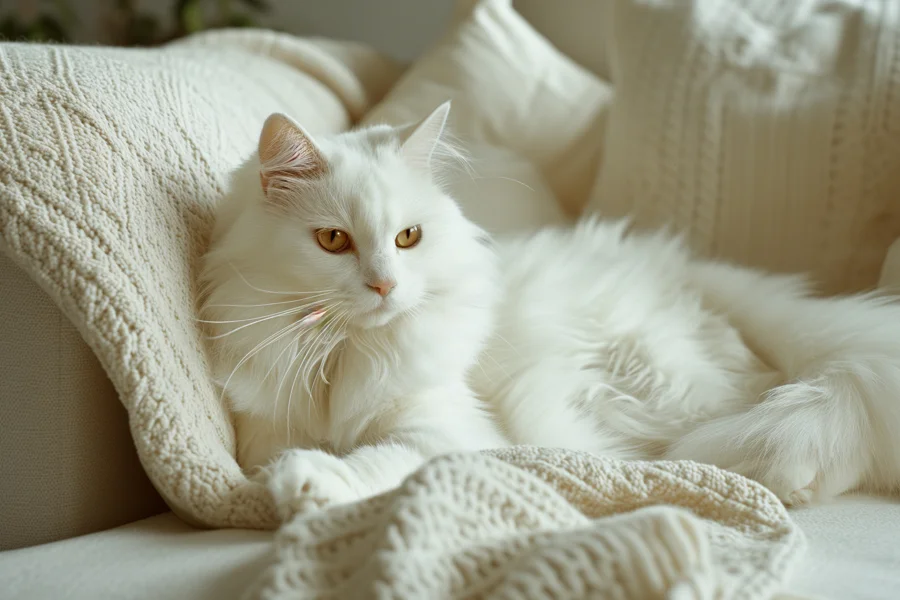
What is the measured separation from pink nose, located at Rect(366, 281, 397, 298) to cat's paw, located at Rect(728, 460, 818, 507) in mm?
540

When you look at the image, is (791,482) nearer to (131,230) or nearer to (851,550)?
(851,550)

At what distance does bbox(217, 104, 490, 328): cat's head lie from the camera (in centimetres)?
98

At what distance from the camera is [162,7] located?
3.21m

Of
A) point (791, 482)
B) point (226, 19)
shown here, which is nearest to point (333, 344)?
point (791, 482)

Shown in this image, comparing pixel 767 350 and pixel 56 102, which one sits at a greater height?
pixel 56 102

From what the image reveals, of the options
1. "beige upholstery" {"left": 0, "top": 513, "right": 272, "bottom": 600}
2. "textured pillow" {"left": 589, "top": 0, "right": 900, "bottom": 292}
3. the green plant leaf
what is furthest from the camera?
the green plant leaf

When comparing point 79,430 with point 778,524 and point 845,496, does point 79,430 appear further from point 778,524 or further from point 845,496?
point 845,496

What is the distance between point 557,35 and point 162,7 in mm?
1919

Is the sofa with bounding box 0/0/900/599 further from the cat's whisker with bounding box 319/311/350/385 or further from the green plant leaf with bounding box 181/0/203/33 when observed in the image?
the green plant leaf with bounding box 181/0/203/33

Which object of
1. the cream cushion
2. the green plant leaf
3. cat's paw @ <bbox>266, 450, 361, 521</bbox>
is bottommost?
cat's paw @ <bbox>266, 450, 361, 521</bbox>

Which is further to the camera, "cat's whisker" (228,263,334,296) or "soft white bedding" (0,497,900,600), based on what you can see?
"cat's whisker" (228,263,334,296)

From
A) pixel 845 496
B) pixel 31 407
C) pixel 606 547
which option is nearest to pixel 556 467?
pixel 606 547

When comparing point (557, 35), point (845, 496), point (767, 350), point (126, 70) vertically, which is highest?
point (557, 35)

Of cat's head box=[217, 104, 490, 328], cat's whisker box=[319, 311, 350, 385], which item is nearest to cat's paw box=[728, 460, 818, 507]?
cat's head box=[217, 104, 490, 328]
